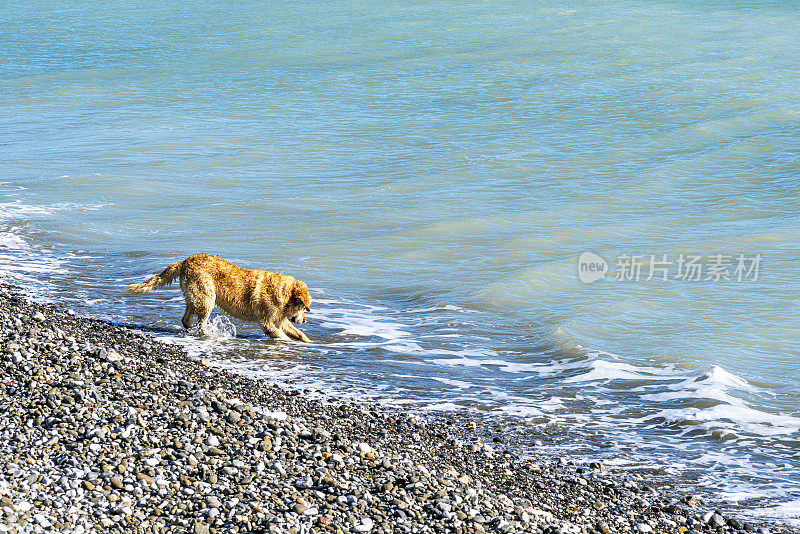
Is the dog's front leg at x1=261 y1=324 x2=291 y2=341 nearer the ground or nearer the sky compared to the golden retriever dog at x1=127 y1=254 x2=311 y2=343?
nearer the ground

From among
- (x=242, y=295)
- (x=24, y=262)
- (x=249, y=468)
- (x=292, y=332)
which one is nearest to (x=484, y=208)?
(x=292, y=332)

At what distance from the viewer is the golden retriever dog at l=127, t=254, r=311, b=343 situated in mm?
11070

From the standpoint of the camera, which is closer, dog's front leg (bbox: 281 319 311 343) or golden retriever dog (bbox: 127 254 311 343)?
golden retriever dog (bbox: 127 254 311 343)

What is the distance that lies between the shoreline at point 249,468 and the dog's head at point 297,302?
2015 mm

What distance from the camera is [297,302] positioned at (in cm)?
1105

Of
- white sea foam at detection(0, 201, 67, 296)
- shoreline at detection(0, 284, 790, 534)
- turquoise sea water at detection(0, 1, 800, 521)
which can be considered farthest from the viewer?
white sea foam at detection(0, 201, 67, 296)

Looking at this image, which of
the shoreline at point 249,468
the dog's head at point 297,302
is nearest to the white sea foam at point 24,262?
the dog's head at point 297,302

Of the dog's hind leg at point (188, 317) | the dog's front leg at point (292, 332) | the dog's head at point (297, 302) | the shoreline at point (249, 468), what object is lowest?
the shoreline at point (249, 468)

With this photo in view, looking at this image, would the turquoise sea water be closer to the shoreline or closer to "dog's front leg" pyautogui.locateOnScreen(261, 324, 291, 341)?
"dog's front leg" pyautogui.locateOnScreen(261, 324, 291, 341)

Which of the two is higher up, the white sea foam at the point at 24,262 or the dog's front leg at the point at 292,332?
the white sea foam at the point at 24,262

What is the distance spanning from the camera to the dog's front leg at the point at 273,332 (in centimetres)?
1117

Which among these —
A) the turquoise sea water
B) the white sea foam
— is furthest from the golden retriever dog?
the white sea foam

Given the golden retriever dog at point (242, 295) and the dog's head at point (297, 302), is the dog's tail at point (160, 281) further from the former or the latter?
the dog's head at point (297, 302)

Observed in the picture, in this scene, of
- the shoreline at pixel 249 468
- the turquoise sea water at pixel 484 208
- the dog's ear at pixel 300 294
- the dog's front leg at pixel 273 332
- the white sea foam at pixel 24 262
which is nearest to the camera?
the shoreline at pixel 249 468
